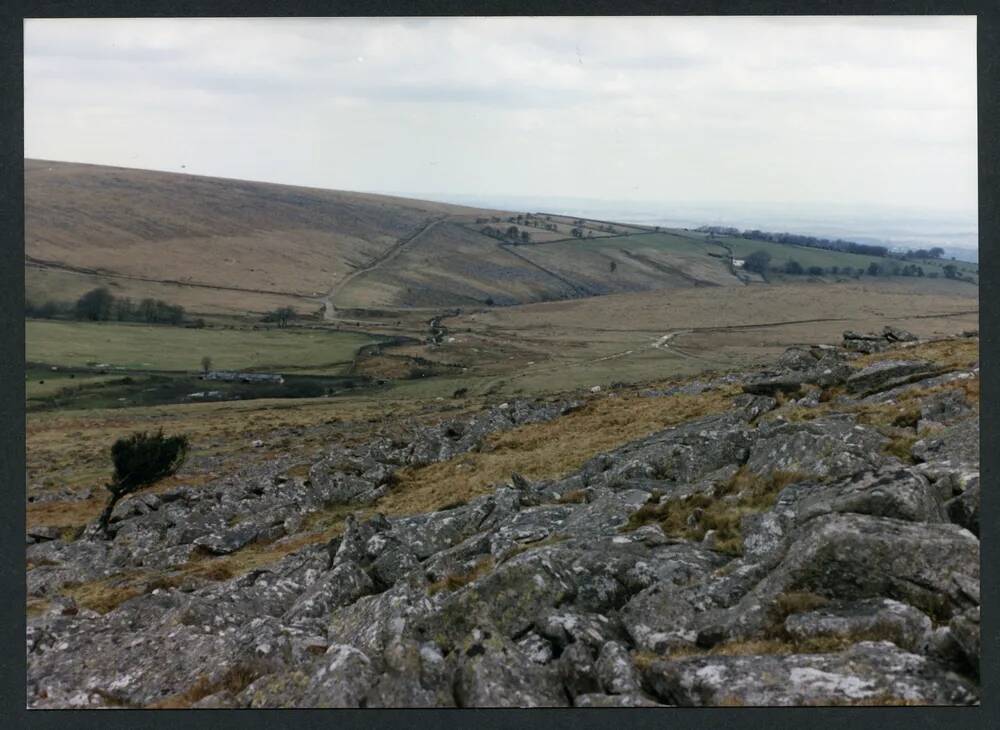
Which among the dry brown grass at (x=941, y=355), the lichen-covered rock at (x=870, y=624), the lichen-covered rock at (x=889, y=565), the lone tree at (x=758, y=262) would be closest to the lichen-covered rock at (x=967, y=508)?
the lichen-covered rock at (x=889, y=565)

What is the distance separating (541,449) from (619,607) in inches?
610

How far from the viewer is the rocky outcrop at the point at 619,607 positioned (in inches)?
344

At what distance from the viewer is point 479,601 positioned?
9883 millimetres

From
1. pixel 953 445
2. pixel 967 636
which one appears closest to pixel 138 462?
pixel 953 445

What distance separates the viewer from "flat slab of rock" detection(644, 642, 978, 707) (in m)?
8.50

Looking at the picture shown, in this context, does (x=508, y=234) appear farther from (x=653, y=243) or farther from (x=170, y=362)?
(x=170, y=362)

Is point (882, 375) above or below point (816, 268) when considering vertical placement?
below

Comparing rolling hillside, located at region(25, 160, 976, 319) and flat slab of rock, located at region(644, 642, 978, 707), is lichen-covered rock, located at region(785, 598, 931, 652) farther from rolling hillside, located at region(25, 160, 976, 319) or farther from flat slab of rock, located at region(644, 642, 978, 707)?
rolling hillside, located at region(25, 160, 976, 319)

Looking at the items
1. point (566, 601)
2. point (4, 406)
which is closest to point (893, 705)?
point (566, 601)

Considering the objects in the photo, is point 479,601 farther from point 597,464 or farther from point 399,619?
point 597,464

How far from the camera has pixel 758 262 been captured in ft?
380

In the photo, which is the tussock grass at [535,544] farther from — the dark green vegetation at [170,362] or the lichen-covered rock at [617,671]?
the dark green vegetation at [170,362]

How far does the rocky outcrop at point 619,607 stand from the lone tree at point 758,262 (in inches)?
4154

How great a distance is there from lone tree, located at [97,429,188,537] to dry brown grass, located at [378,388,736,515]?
9119 mm
